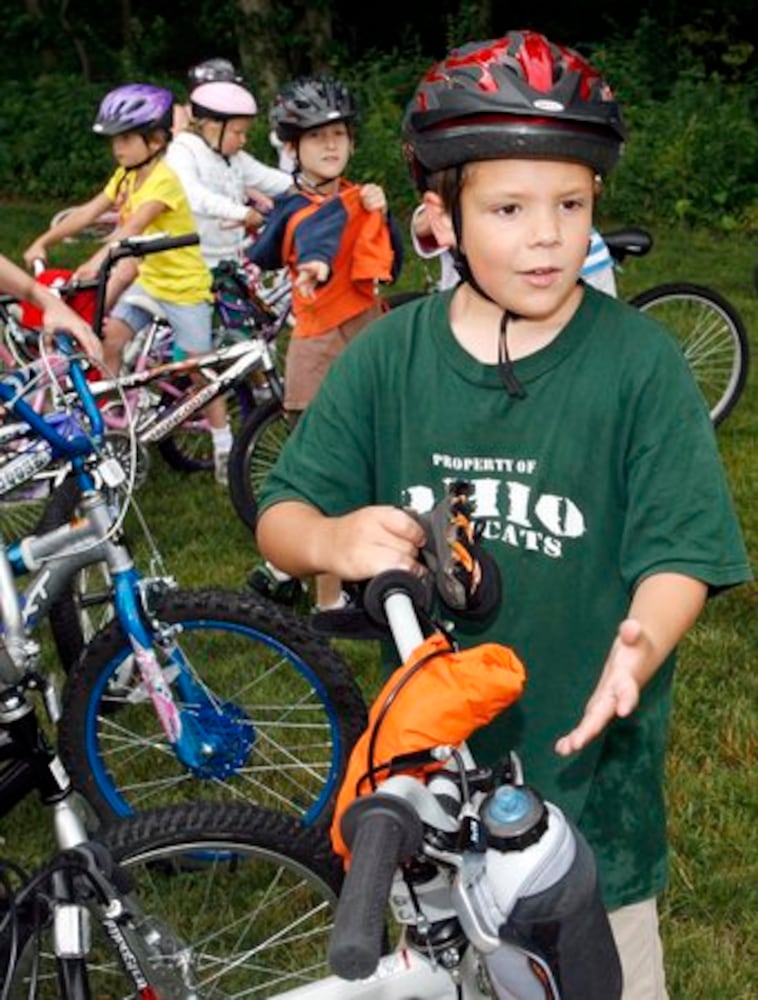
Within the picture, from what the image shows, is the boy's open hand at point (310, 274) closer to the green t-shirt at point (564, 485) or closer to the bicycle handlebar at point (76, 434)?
the bicycle handlebar at point (76, 434)

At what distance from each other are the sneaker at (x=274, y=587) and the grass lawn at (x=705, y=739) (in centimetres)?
30

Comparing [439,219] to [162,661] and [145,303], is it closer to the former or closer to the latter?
[162,661]

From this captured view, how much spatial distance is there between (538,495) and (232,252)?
6187 mm

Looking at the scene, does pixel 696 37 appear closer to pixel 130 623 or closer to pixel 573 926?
A: pixel 130 623

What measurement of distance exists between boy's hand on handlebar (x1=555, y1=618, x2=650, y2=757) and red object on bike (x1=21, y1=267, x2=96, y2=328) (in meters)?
5.12

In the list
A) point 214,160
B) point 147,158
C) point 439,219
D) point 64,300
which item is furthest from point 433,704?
point 214,160

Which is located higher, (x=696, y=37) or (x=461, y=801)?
(x=461, y=801)

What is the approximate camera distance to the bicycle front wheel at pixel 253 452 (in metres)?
6.81

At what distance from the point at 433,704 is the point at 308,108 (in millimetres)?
4892

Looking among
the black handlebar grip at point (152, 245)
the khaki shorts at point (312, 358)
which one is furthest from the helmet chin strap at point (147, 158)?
the black handlebar grip at point (152, 245)

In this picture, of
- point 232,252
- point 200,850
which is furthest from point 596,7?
point 200,850

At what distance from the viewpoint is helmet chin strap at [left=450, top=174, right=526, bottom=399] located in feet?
7.77

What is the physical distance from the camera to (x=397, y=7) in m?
24.3

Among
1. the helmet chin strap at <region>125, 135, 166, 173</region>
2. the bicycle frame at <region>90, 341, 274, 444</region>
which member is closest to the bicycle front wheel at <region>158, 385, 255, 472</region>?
the bicycle frame at <region>90, 341, 274, 444</region>
